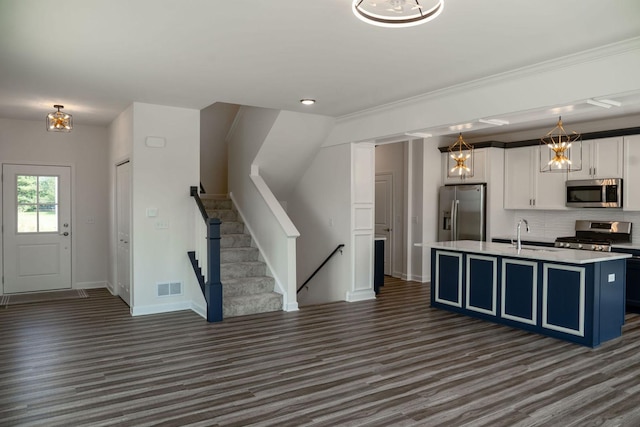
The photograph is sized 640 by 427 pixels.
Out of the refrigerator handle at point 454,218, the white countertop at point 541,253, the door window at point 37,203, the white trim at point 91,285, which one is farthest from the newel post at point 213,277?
the refrigerator handle at point 454,218

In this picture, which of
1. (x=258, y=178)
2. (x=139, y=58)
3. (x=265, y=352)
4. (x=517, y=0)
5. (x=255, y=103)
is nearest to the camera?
(x=517, y=0)

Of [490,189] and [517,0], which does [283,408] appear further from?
[490,189]

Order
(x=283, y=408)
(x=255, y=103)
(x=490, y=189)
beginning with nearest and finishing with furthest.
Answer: (x=283, y=408) → (x=255, y=103) → (x=490, y=189)

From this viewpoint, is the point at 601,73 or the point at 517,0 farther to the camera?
the point at 601,73

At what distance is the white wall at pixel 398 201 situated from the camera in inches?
353

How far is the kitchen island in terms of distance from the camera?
15.6ft

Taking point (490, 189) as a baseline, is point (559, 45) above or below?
above

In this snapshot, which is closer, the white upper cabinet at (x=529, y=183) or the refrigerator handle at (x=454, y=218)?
the white upper cabinet at (x=529, y=183)

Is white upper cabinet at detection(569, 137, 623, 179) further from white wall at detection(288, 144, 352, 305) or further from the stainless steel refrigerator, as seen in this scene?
white wall at detection(288, 144, 352, 305)

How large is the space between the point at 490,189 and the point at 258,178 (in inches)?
158

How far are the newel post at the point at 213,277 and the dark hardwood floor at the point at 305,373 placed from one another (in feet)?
0.54

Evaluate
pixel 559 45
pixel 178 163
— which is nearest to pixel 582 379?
pixel 559 45

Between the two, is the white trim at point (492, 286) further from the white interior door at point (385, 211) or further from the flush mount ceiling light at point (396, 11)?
the flush mount ceiling light at point (396, 11)

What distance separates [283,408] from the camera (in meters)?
3.34
